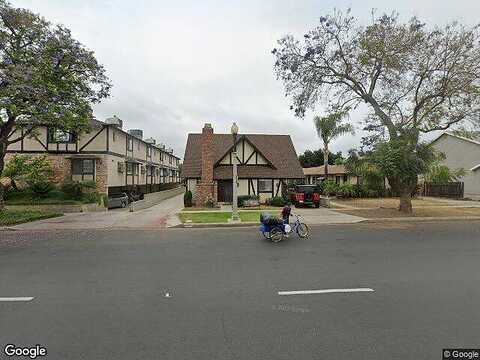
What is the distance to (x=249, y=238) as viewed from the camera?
11766 millimetres

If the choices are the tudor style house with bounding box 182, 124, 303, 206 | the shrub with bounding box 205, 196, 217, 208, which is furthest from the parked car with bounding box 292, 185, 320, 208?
the shrub with bounding box 205, 196, 217, 208

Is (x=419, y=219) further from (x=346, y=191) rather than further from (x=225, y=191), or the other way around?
(x=225, y=191)

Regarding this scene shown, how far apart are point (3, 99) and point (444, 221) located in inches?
965

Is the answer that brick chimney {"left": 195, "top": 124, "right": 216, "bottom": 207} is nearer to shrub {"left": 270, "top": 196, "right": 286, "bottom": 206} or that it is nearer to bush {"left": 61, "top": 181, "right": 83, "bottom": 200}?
shrub {"left": 270, "top": 196, "right": 286, "bottom": 206}

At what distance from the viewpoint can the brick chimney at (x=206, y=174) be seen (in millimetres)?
25531

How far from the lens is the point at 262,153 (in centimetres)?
3002

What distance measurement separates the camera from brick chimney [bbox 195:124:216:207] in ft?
83.8

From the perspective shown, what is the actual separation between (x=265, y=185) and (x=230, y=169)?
140 inches

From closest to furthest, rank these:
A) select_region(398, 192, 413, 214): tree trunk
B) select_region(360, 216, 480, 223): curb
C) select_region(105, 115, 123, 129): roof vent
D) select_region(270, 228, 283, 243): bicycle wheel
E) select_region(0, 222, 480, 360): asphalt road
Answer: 1. select_region(0, 222, 480, 360): asphalt road
2. select_region(270, 228, 283, 243): bicycle wheel
3. select_region(360, 216, 480, 223): curb
4. select_region(398, 192, 413, 214): tree trunk
5. select_region(105, 115, 123, 129): roof vent

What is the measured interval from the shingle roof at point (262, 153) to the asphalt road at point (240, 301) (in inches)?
729

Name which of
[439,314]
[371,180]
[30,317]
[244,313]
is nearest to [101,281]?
[30,317]

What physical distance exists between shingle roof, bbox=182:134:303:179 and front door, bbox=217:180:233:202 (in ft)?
2.38

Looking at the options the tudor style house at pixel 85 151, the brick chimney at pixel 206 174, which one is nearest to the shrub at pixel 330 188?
the brick chimney at pixel 206 174

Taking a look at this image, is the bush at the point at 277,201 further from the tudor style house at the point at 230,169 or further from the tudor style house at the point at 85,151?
the tudor style house at the point at 85,151
